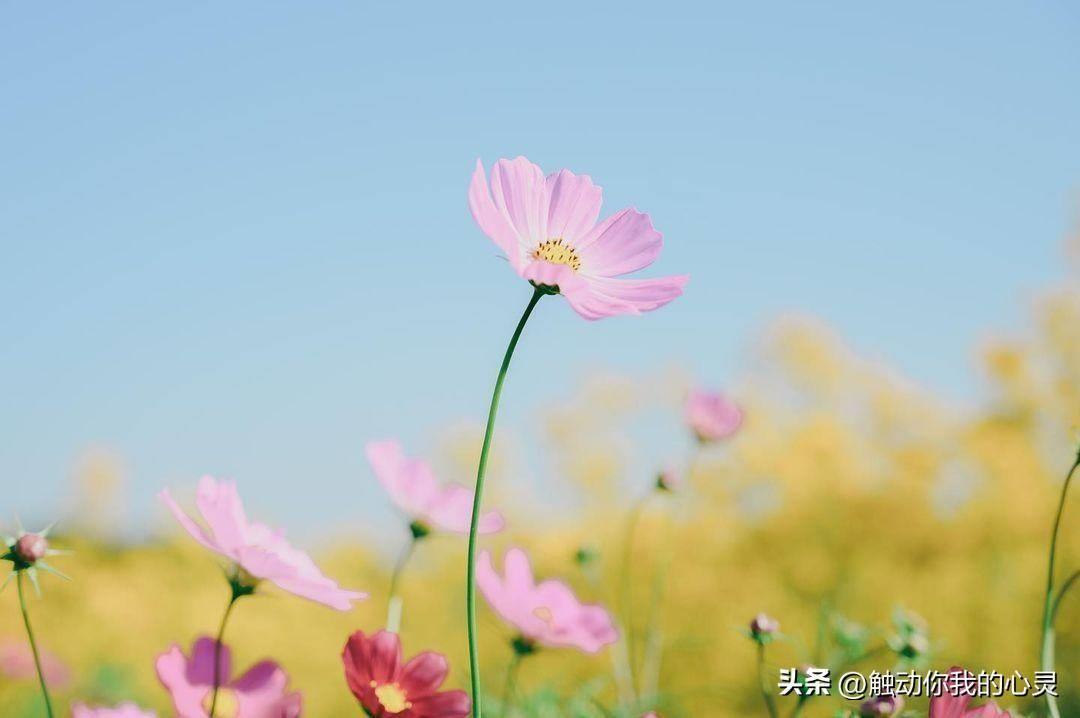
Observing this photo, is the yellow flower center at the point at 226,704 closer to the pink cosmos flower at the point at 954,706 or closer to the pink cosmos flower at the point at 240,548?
the pink cosmos flower at the point at 240,548

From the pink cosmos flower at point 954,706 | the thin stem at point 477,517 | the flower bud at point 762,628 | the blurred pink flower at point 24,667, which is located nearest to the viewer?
the thin stem at point 477,517

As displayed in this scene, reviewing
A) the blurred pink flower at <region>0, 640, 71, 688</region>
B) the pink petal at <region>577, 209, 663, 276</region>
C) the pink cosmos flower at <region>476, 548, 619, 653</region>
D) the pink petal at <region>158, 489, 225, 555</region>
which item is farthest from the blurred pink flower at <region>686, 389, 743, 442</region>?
the blurred pink flower at <region>0, 640, 71, 688</region>

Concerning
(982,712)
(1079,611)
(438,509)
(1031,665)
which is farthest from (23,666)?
(1079,611)

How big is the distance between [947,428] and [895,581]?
46 cm

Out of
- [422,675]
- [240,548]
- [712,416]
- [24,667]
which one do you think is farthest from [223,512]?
[24,667]

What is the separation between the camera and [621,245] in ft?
1.71

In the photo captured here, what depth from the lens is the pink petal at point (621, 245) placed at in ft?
1.69

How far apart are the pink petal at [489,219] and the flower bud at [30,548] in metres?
0.24

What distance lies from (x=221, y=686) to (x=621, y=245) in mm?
307

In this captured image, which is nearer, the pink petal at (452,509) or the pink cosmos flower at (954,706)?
the pink cosmos flower at (954,706)

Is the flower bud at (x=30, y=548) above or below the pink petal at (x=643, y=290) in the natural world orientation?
below

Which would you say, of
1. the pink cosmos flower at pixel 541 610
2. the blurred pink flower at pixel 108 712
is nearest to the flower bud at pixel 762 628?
the pink cosmos flower at pixel 541 610

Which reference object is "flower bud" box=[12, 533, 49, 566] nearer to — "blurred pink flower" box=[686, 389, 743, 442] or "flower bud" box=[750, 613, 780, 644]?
"flower bud" box=[750, 613, 780, 644]

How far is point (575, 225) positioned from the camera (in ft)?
1.73
